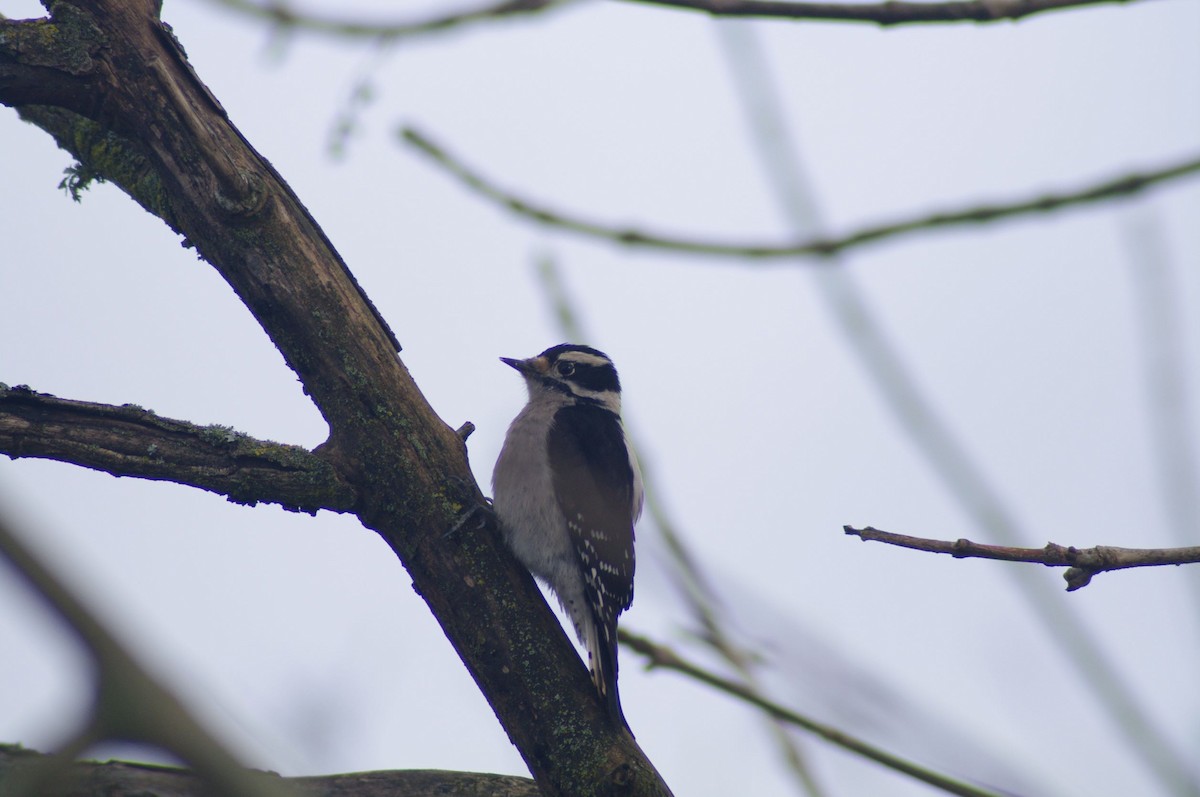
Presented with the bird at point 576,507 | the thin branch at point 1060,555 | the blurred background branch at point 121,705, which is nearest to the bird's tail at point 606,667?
the bird at point 576,507

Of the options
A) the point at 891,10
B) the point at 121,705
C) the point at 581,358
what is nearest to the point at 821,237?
the point at 891,10

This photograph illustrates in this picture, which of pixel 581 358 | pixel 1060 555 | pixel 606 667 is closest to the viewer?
pixel 1060 555

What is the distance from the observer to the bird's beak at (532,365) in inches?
285

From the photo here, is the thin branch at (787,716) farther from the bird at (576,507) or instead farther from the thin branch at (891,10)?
the thin branch at (891,10)

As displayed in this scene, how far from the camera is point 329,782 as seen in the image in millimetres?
3857

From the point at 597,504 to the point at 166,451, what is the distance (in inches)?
107

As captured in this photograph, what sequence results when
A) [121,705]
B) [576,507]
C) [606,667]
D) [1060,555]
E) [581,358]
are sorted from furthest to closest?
1. [581,358]
2. [576,507]
3. [606,667]
4. [1060,555]
5. [121,705]

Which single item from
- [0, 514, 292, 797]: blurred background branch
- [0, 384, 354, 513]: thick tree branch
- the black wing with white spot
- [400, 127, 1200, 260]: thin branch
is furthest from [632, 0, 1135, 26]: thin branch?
the black wing with white spot

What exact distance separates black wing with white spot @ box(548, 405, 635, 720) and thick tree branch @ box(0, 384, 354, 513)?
164cm

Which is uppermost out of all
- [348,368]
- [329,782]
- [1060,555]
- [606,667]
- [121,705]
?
[348,368]

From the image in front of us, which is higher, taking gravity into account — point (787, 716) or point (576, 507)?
point (576, 507)

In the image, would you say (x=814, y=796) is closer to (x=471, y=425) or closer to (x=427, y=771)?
(x=427, y=771)

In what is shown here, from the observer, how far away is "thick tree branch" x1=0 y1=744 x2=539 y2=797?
3.53m

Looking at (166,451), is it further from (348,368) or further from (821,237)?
(821,237)
